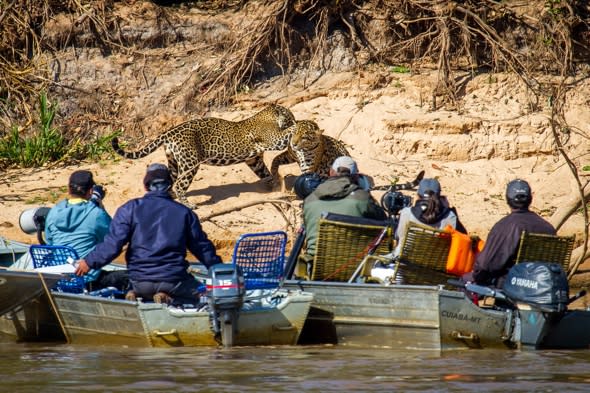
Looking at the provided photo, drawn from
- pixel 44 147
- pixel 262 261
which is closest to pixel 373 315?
pixel 262 261

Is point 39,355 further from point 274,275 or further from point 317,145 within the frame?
point 317,145

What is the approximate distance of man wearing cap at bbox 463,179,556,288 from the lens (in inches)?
433

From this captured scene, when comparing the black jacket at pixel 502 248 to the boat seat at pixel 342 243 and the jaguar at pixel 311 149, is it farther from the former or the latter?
the jaguar at pixel 311 149

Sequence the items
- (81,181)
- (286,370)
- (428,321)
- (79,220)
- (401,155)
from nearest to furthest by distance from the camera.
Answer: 1. (286,370)
2. (428,321)
3. (81,181)
4. (79,220)
5. (401,155)

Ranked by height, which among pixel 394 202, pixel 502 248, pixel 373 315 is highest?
pixel 394 202

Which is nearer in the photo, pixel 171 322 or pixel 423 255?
pixel 171 322

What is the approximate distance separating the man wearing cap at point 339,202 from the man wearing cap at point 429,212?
43cm

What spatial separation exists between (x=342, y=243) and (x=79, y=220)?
7.72 ft

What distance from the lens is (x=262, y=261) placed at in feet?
38.3

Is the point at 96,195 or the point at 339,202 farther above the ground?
the point at 339,202

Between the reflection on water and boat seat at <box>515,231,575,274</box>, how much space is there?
797 millimetres

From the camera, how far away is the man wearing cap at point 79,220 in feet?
38.3

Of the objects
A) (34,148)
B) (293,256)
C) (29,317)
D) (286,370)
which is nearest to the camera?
(286,370)

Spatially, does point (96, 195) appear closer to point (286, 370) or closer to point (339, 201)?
point (339, 201)
